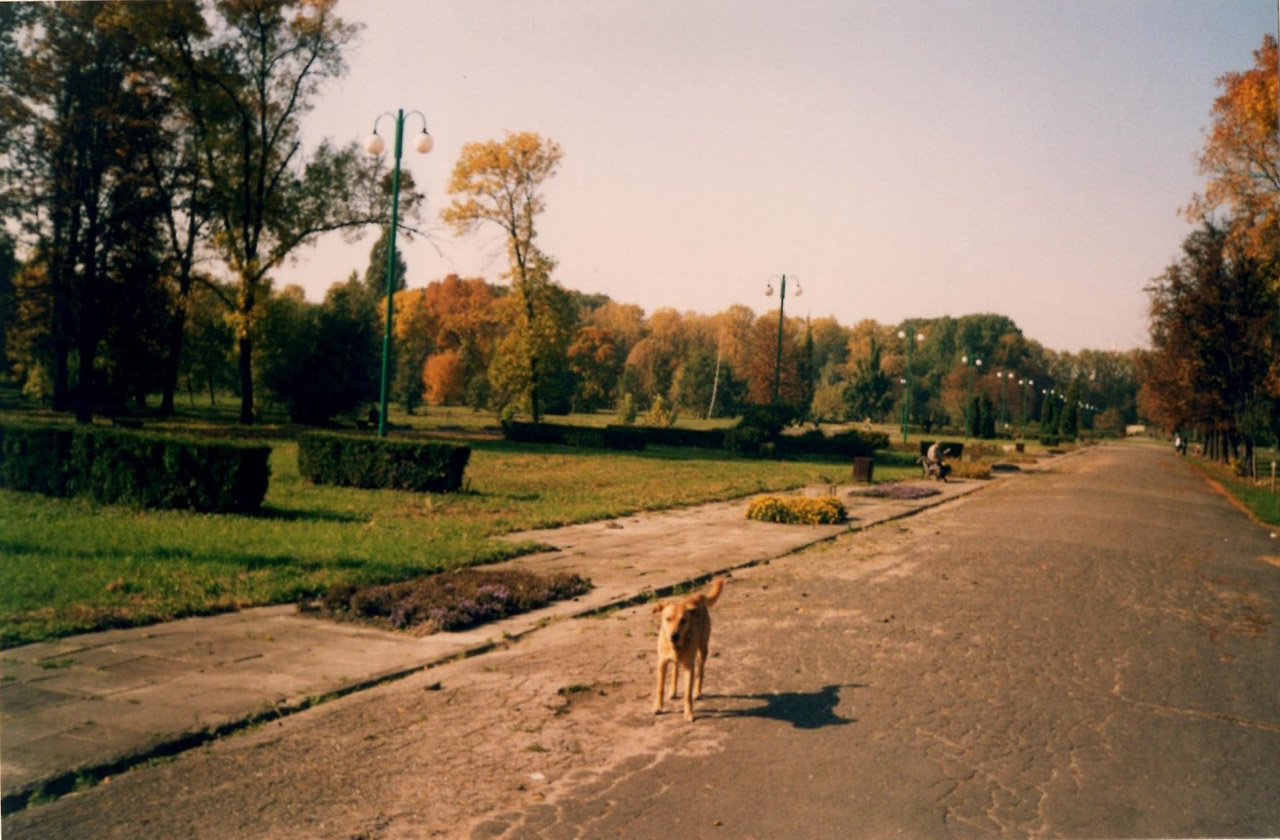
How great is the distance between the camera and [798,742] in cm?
564

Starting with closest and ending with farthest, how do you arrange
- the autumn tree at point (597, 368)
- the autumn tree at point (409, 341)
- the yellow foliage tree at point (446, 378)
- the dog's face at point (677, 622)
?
the dog's face at point (677, 622) < the autumn tree at point (409, 341) < the autumn tree at point (597, 368) < the yellow foliage tree at point (446, 378)

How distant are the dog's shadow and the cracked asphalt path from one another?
0.02 m

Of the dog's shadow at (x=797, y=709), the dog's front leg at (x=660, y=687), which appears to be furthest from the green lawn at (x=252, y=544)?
the dog's shadow at (x=797, y=709)

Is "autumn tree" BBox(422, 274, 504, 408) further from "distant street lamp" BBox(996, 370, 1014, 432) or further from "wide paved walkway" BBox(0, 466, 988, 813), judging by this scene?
"distant street lamp" BBox(996, 370, 1014, 432)

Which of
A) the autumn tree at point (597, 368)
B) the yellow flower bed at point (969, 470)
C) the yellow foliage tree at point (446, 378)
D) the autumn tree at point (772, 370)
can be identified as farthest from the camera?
the autumn tree at point (772, 370)

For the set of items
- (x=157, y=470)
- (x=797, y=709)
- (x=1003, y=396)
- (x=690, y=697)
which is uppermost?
(x=1003, y=396)

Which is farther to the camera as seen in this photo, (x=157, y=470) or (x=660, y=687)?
(x=157, y=470)

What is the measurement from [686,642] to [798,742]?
0.90 meters

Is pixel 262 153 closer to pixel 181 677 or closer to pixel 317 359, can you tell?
pixel 317 359

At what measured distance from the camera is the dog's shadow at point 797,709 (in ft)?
19.9

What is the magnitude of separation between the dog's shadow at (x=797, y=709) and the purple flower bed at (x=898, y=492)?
19.2 metres

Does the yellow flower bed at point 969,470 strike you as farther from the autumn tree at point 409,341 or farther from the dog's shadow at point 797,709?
the autumn tree at point 409,341

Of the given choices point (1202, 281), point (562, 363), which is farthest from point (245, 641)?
point (1202, 281)

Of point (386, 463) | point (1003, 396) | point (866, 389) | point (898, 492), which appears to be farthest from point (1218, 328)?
point (866, 389)
